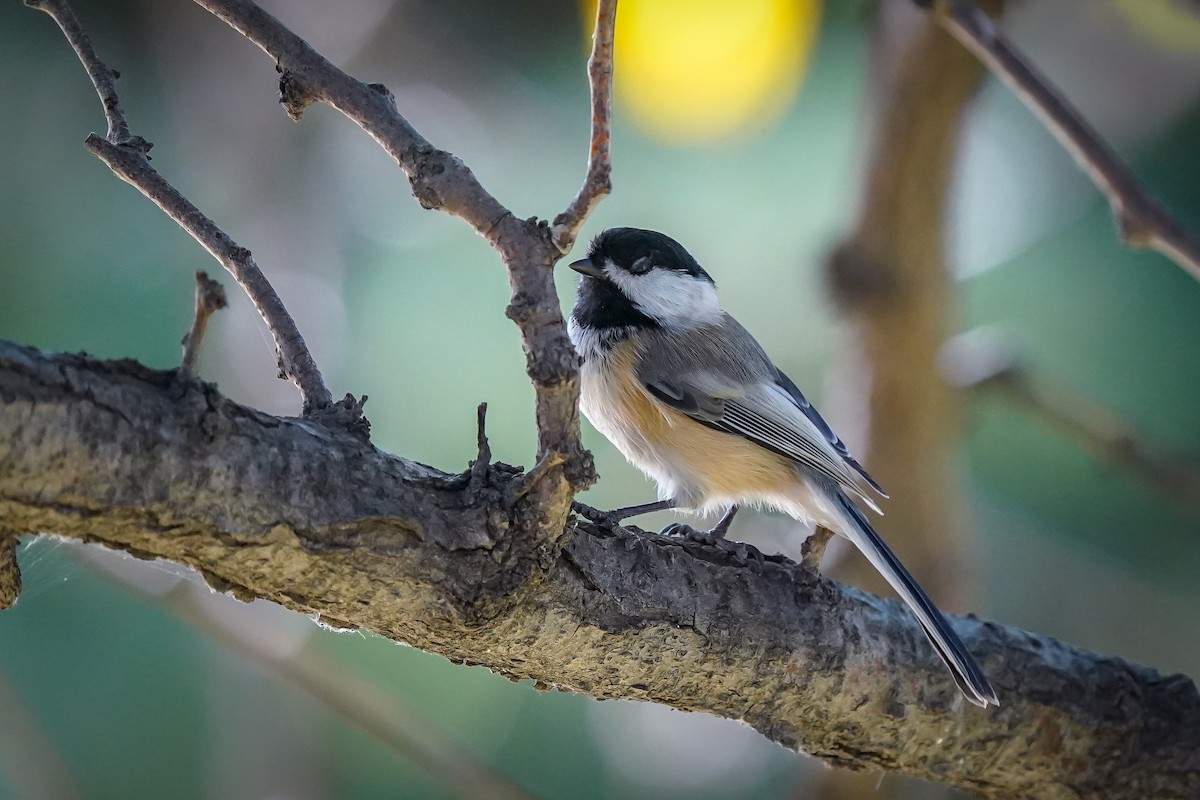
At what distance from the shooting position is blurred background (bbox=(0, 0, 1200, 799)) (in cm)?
214

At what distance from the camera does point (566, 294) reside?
2770 millimetres

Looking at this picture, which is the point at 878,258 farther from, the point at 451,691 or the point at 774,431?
the point at 451,691

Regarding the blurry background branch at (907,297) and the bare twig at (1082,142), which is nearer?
the bare twig at (1082,142)

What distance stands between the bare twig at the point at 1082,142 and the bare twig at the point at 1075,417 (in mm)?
1157

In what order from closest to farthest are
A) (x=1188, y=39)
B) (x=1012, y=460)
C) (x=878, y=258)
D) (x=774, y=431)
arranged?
(x=774, y=431) < (x=878, y=258) < (x=1188, y=39) < (x=1012, y=460)

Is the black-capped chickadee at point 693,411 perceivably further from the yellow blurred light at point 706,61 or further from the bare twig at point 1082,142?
the bare twig at point 1082,142

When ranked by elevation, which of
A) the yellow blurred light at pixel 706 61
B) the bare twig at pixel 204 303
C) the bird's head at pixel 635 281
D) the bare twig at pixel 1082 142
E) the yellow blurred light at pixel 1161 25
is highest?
the yellow blurred light at pixel 1161 25

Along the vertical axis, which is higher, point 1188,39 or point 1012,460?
point 1188,39

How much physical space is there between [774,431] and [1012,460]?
1.46 m

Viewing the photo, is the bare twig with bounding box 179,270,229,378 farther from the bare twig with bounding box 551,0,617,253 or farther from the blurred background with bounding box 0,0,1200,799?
the blurred background with bounding box 0,0,1200,799

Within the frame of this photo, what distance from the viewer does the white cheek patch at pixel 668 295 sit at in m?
2.01

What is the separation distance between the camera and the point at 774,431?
5.97ft

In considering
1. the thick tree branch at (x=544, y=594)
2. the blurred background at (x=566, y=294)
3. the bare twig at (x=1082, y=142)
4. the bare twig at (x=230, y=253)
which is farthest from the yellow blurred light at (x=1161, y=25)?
the bare twig at (x=230, y=253)

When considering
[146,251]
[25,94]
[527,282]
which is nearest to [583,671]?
[527,282]
